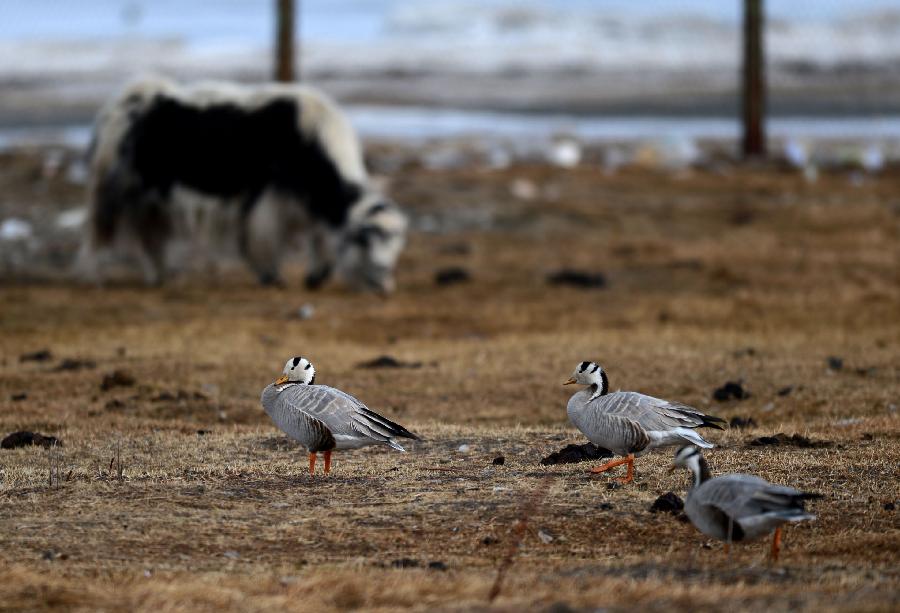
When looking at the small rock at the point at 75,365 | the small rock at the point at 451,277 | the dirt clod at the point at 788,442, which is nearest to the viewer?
the dirt clod at the point at 788,442

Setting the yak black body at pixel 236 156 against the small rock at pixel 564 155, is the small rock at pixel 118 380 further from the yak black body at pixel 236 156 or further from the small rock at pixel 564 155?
the small rock at pixel 564 155

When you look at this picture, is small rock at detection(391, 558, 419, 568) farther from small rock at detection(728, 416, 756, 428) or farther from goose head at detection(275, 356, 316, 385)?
small rock at detection(728, 416, 756, 428)

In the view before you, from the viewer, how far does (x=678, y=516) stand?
7.45 metres

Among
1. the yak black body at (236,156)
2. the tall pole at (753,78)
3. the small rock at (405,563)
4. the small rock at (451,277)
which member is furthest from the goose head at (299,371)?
the tall pole at (753,78)

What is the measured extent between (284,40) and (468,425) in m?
15.4

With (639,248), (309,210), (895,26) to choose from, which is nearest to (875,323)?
(639,248)

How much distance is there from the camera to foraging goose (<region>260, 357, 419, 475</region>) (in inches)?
315

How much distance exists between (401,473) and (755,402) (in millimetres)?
3790

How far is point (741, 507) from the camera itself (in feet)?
21.5

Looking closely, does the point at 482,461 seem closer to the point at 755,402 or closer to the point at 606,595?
the point at 606,595

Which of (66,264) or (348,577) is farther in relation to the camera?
(66,264)

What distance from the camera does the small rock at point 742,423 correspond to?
32.9ft

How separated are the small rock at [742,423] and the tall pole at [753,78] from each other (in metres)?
17.4

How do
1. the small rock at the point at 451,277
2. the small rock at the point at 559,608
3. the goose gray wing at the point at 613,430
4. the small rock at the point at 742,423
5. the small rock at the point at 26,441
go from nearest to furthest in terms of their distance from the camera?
the small rock at the point at 559,608
the goose gray wing at the point at 613,430
the small rock at the point at 26,441
the small rock at the point at 742,423
the small rock at the point at 451,277
